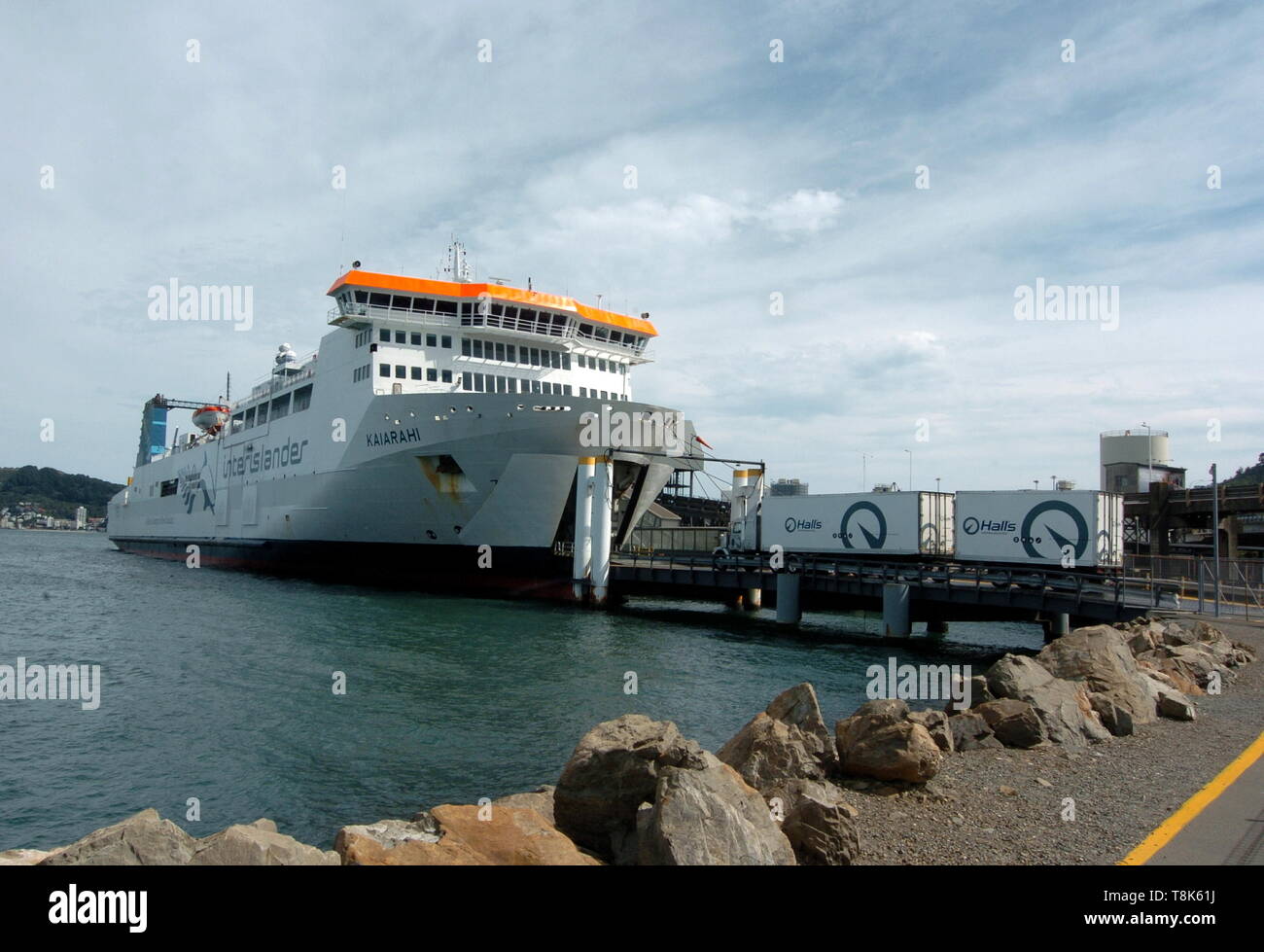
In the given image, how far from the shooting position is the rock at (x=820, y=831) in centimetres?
611

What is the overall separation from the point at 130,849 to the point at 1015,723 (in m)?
8.41

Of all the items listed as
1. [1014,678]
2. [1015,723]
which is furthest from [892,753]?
[1014,678]

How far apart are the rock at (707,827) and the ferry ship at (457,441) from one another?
23.8 m

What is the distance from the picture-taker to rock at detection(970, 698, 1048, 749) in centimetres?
925

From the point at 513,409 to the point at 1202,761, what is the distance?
23549 millimetres

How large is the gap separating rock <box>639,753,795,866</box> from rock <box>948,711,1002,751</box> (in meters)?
4.20

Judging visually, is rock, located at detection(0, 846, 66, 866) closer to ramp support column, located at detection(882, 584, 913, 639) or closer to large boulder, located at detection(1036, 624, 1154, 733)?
large boulder, located at detection(1036, 624, 1154, 733)

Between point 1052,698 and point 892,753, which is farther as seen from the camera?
point 1052,698

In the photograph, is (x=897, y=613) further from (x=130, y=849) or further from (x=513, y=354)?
(x=130, y=849)

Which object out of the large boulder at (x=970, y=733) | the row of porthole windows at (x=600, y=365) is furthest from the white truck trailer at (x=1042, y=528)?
the row of porthole windows at (x=600, y=365)

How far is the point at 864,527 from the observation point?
90.7ft

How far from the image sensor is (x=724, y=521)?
70.1 meters
